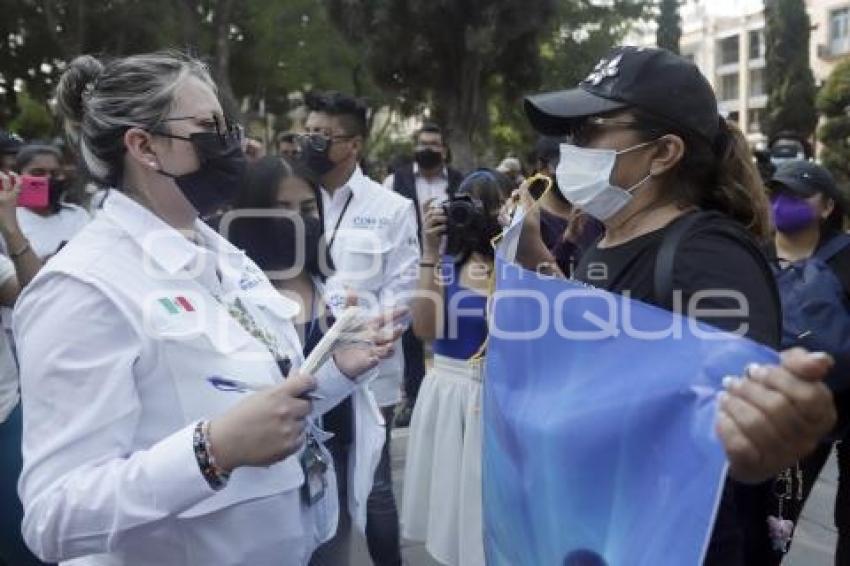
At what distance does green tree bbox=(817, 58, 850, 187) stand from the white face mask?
720 inches

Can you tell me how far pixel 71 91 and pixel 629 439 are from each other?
151cm

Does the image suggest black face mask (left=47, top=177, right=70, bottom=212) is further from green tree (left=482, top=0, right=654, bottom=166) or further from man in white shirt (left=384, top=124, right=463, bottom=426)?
green tree (left=482, top=0, right=654, bottom=166)

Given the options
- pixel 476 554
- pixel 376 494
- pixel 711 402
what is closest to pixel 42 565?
pixel 376 494

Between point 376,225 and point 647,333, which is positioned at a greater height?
point 647,333

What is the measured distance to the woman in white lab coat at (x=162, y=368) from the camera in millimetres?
1541

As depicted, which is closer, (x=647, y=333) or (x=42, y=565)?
(x=647, y=333)

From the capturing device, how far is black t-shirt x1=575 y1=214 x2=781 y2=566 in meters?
1.67

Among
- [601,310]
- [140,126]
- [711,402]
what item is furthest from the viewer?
[140,126]

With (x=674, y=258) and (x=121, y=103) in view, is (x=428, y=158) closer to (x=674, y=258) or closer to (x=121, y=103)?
(x=121, y=103)

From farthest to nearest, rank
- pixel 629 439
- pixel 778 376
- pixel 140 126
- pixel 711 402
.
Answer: pixel 140 126 → pixel 629 439 → pixel 711 402 → pixel 778 376

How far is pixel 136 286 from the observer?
170 cm

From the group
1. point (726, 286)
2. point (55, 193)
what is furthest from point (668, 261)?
point (55, 193)

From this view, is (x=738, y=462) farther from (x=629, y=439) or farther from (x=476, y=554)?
(x=476, y=554)

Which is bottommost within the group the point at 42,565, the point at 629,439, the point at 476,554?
the point at 476,554
